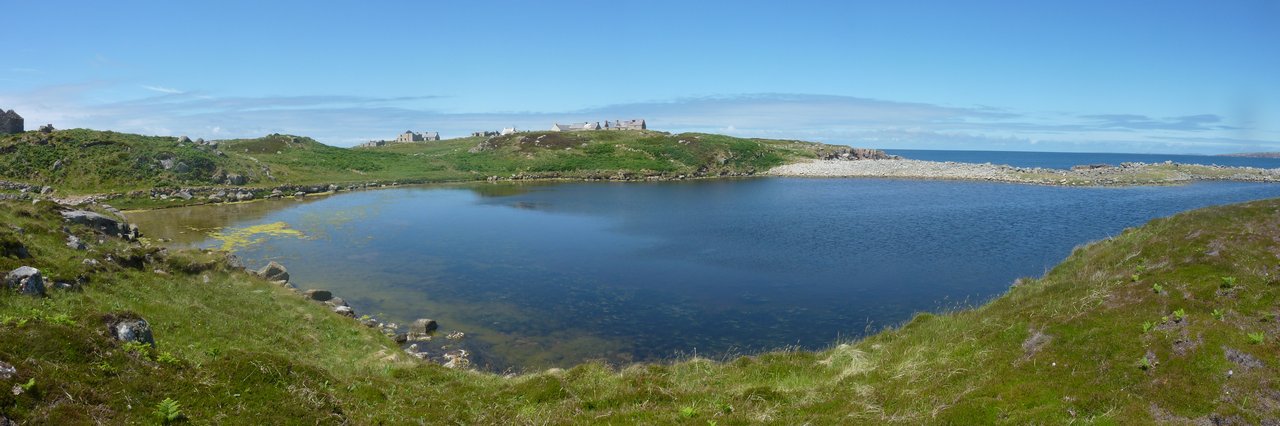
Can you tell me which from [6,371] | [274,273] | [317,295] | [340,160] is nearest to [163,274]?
[317,295]

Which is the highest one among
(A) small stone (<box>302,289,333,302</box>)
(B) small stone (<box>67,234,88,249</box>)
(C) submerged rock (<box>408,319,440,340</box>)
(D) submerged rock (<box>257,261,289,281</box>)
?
(B) small stone (<box>67,234,88,249</box>)

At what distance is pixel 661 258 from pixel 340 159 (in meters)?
113

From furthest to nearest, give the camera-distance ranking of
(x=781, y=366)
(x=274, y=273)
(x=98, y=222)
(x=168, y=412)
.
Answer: (x=98, y=222) → (x=274, y=273) → (x=781, y=366) → (x=168, y=412)

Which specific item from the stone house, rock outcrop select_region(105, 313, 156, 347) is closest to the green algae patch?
rock outcrop select_region(105, 313, 156, 347)

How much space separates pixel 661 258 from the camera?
48.1 meters

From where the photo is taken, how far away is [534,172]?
142 metres

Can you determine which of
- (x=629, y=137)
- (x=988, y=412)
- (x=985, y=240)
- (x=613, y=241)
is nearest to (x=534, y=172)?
(x=629, y=137)

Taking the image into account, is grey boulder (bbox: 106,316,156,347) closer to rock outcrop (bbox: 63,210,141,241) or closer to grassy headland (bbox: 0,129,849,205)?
rock outcrop (bbox: 63,210,141,241)

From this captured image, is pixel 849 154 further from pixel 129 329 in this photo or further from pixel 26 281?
pixel 129 329

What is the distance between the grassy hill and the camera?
8044 cm

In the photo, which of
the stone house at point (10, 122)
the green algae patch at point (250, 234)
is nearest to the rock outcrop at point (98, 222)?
the green algae patch at point (250, 234)

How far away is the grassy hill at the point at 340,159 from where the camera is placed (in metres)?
80.4

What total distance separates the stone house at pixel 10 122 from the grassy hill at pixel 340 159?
486 centimetres

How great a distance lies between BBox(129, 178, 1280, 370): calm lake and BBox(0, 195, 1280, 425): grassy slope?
21.8ft
